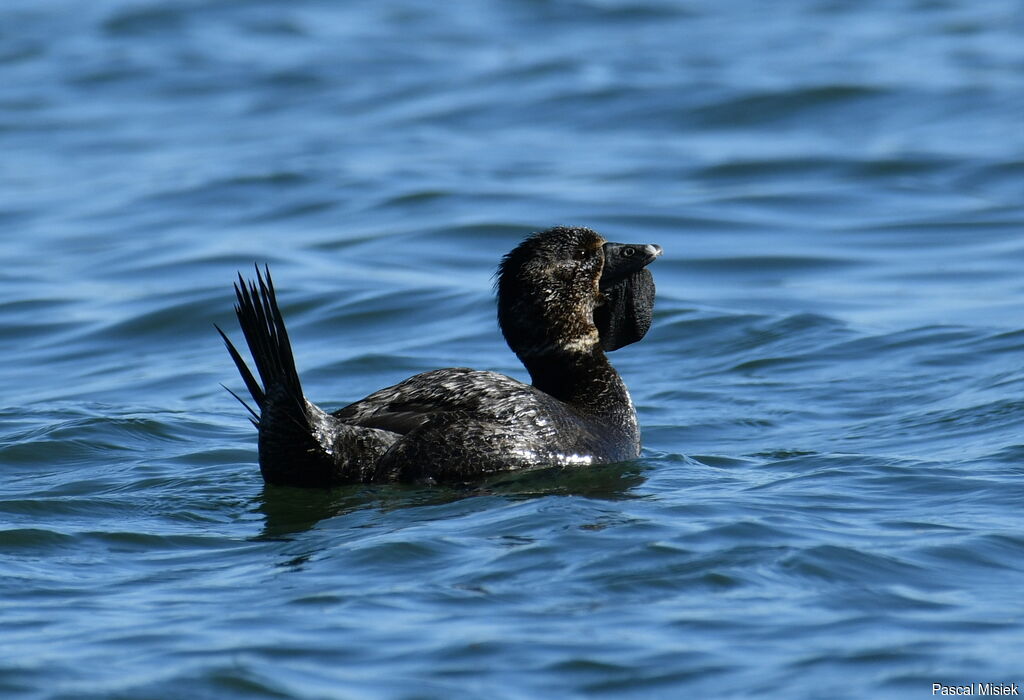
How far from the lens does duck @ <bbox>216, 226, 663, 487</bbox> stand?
636 centimetres

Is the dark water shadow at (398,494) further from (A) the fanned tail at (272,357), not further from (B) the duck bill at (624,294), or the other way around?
(B) the duck bill at (624,294)

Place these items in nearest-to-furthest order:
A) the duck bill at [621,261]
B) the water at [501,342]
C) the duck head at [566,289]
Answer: the water at [501,342], the duck head at [566,289], the duck bill at [621,261]

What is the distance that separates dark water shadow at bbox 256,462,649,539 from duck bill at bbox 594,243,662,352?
1.13 m

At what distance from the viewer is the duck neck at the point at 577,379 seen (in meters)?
7.48

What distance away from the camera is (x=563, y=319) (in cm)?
744

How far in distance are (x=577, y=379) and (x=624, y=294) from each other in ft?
1.75

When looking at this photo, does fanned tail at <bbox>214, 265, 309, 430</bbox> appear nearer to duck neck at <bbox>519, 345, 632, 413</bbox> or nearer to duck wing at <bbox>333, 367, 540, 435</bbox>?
duck wing at <bbox>333, 367, 540, 435</bbox>

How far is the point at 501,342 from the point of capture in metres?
10.6

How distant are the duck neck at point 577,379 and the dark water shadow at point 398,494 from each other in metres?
0.64
